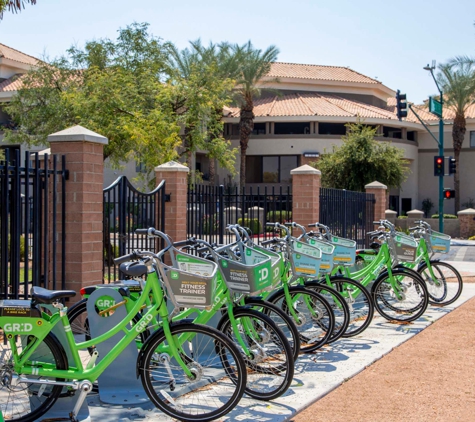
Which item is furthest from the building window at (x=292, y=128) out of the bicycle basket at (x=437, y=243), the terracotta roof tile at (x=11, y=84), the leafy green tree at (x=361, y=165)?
the bicycle basket at (x=437, y=243)

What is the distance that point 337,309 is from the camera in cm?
780

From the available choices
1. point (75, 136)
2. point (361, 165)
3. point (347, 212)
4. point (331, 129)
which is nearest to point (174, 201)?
point (75, 136)

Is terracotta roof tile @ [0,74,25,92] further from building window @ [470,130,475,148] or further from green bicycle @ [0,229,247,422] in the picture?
green bicycle @ [0,229,247,422]

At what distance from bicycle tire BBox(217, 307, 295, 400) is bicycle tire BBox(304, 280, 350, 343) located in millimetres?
1921

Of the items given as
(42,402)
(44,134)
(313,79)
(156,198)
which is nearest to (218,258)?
(42,402)

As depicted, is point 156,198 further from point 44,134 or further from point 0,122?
point 0,122

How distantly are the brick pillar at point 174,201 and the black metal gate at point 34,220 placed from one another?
8.44 feet

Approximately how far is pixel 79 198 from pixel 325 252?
2.85m

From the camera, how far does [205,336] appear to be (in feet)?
17.5

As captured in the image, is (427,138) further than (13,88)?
Yes

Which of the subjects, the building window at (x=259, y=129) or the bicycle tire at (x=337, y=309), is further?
the building window at (x=259, y=129)

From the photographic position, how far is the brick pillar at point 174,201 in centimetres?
1010

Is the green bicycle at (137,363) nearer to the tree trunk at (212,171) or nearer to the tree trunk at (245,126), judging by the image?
the tree trunk at (212,171)

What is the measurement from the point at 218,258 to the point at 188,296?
77cm
